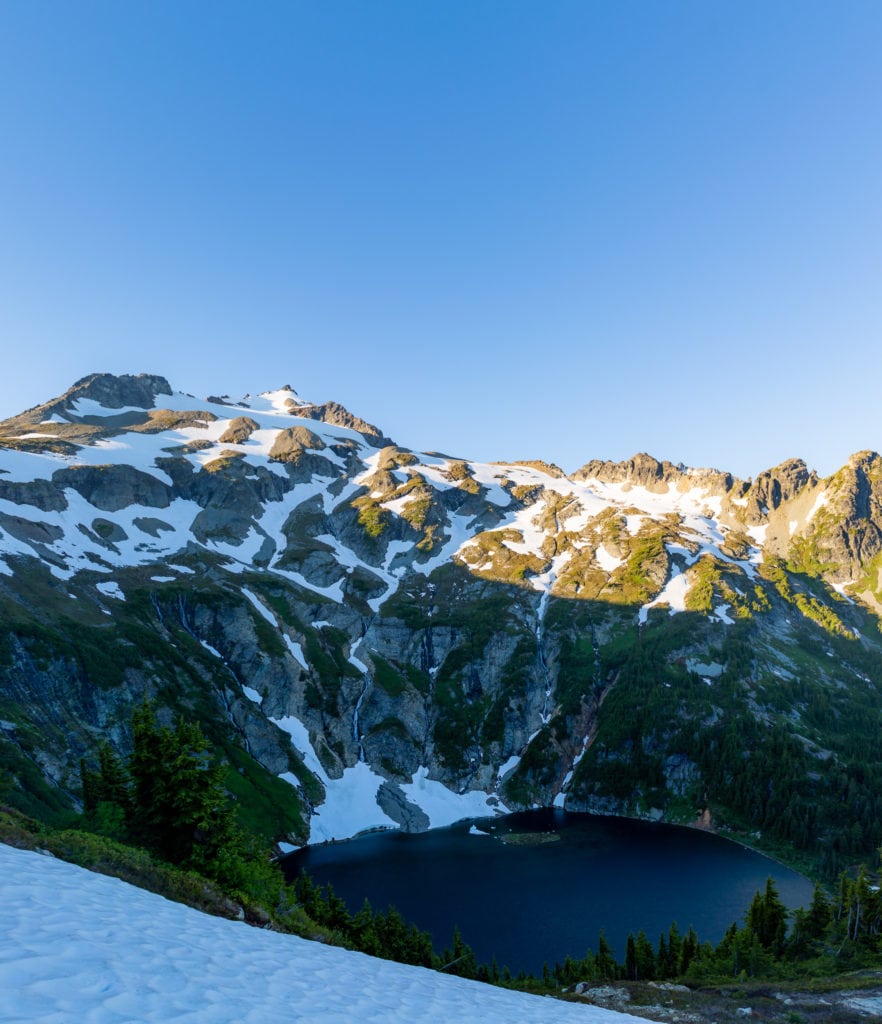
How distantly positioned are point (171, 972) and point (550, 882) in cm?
10330

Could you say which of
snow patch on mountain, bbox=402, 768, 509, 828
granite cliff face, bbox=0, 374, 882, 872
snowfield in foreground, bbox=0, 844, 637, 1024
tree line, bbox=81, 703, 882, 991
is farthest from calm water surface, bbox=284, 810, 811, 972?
snowfield in foreground, bbox=0, 844, 637, 1024

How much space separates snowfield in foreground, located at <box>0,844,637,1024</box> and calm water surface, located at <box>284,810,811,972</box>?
70040 millimetres

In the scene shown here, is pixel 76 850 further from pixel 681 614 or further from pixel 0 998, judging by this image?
pixel 681 614

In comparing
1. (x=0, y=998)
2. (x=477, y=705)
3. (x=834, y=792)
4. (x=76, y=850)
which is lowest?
(x=834, y=792)

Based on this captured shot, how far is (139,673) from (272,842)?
41.7m

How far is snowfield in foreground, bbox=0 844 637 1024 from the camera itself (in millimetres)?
6734

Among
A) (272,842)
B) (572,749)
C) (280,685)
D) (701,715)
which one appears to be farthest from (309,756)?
(701,715)

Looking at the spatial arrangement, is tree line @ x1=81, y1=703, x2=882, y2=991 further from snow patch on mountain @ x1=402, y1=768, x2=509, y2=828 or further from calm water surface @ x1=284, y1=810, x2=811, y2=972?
snow patch on mountain @ x1=402, y1=768, x2=509, y2=828

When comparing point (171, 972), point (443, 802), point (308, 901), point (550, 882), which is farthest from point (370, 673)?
point (171, 972)

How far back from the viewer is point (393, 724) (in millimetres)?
150625

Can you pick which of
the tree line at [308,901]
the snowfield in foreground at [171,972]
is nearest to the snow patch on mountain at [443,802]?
the tree line at [308,901]

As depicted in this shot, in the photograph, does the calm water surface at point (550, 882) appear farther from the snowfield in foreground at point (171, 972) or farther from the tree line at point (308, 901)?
the snowfield in foreground at point (171, 972)

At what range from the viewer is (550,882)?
92.8 m

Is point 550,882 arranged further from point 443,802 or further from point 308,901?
point 308,901
